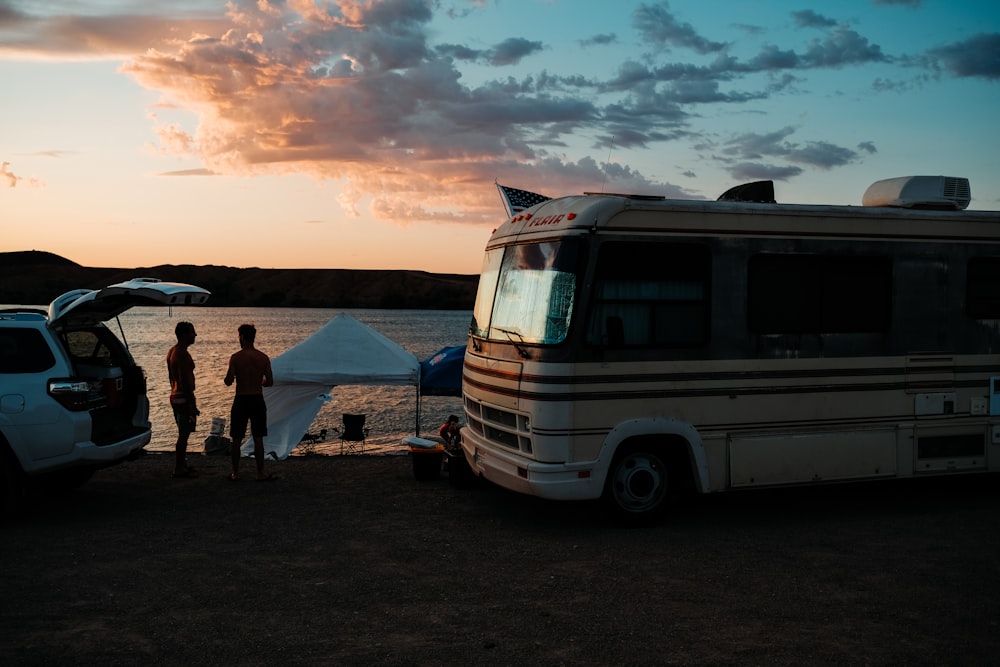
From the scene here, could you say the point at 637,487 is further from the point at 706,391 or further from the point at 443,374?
the point at 443,374

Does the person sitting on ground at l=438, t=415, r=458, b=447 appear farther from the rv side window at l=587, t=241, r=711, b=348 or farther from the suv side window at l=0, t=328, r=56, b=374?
the suv side window at l=0, t=328, r=56, b=374

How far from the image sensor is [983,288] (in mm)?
9859

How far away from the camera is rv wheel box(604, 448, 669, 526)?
877cm

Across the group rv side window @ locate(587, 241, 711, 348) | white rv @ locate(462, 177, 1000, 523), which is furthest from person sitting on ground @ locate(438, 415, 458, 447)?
rv side window @ locate(587, 241, 711, 348)

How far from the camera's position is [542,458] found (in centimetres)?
842

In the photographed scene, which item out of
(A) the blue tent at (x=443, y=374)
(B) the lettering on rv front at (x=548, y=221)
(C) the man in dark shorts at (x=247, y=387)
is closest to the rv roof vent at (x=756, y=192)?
(B) the lettering on rv front at (x=548, y=221)

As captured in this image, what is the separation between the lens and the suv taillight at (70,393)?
902cm

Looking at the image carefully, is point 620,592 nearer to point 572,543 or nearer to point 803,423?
point 572,543

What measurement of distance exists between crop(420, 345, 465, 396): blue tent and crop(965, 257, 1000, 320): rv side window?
8.69 m

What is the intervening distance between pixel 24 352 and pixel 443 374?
320 inches

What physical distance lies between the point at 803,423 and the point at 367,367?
30.9 feet

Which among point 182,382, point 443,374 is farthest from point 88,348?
point 443,374

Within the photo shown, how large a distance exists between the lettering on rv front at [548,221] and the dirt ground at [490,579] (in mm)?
3084

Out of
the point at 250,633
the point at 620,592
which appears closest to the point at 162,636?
the point at 250,633
